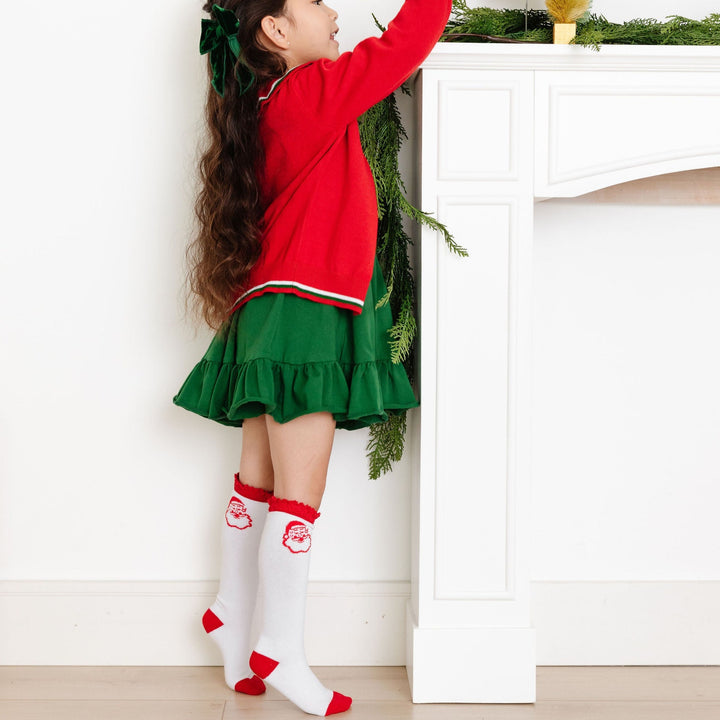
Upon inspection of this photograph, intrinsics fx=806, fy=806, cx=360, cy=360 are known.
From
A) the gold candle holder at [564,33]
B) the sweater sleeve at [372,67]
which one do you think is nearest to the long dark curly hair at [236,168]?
the sweater sleeve at [372,67]

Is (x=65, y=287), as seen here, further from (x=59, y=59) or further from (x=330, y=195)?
(x=330, y=195)

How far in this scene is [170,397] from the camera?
176cm

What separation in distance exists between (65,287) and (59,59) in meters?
0.48

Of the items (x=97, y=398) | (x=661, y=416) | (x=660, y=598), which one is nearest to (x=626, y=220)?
(x=661, y=416)

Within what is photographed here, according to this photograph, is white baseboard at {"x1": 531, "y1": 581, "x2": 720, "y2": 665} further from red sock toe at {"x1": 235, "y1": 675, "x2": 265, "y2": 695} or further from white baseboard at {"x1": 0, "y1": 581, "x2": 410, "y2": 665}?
red sock toe at {"x1": 235, "y1": 675, "x2": 265, "y2": 695}

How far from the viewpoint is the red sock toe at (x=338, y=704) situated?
1524 millimetres

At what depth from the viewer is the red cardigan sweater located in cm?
140

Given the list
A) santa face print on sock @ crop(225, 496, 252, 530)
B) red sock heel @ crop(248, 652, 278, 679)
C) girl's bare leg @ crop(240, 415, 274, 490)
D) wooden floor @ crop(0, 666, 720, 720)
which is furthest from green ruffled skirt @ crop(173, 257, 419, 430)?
wooden floor @ crop(0, 666, 720, 720)

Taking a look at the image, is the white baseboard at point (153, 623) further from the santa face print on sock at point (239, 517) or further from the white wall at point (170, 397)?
the santa face print on sock at point (239, 517)

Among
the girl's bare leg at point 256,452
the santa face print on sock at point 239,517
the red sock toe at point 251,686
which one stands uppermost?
the girl's bare leg at point 256,452

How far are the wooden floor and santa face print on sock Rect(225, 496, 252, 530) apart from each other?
13.3 inches

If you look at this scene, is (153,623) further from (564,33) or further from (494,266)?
(564,33)

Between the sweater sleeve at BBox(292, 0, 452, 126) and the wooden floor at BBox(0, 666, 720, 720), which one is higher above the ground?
the sweater sleeve at BBox(292, 0, 452, 126)

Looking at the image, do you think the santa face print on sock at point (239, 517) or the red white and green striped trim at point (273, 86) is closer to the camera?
the red white and green striped trim at point (273, 86)
